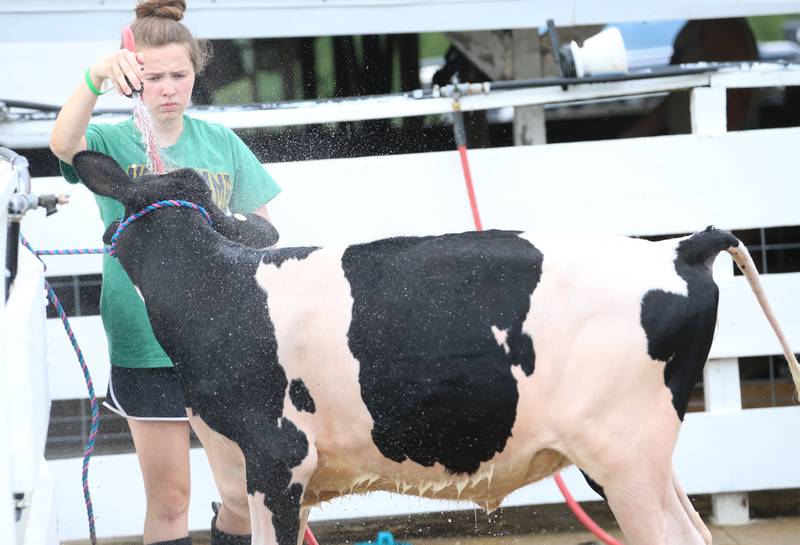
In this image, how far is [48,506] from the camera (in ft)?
10.8

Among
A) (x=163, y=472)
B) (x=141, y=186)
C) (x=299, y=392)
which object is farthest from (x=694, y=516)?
(x=141, y=186)

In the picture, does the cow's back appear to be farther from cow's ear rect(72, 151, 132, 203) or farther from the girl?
the girl

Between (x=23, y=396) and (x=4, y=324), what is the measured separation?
0.29 m

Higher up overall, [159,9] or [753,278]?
[159,9]

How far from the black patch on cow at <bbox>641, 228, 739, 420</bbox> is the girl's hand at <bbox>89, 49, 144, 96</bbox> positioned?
1.50 m

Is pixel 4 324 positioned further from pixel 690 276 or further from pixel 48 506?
pixel 690 276

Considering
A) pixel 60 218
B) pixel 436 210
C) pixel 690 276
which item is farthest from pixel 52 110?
pixel 690 276

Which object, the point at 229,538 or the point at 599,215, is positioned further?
the point at 599,215

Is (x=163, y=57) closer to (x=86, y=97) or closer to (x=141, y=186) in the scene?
(x=86, y=97)

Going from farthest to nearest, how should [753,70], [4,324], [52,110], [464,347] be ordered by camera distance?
[753,70] < [52,110] < [464,347] < [4,324]

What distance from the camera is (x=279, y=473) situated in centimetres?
294

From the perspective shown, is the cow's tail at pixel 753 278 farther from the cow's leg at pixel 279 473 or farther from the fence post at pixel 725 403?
the fence post at pixel 725 403

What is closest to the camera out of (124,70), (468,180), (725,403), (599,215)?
(124,70)

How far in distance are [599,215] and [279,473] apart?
265cm
